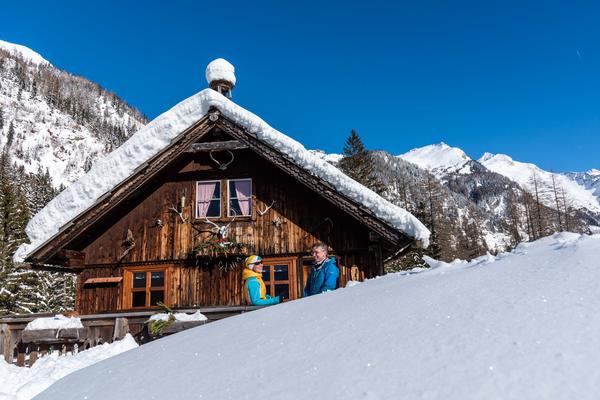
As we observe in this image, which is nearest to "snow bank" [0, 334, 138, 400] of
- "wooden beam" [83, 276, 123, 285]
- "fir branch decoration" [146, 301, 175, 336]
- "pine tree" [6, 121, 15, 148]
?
"fir branch decoration" [146, 301, 175, 336]

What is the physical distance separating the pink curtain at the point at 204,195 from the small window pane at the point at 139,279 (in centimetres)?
195

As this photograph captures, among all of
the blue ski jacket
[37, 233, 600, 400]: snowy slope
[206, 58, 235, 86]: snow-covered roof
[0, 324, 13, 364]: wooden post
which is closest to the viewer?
[37, 233, 600, 400]: snowy slope

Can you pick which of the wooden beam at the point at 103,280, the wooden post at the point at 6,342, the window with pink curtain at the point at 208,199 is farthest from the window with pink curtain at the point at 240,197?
the wooden post at the point at 6,342

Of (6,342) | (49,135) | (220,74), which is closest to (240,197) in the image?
(220,74)

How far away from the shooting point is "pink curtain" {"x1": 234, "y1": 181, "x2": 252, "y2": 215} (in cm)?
1071

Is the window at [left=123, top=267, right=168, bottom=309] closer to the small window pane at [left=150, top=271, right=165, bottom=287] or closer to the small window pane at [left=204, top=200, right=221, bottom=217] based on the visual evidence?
the small window pane at [left=150, top=271, right=165, bottom=287]

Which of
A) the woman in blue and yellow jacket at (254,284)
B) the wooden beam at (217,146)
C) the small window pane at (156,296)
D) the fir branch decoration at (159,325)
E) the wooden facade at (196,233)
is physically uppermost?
the wooden beam at (217,146)

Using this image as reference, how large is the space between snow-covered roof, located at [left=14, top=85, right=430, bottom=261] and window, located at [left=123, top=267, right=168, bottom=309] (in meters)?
2.06

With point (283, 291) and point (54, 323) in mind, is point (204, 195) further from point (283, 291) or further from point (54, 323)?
point (54, 323)

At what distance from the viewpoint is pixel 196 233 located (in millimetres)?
10562

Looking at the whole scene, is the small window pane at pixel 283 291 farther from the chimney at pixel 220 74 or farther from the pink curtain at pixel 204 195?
the chimney at pixel 220 74

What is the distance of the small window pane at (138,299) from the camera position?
33.9 ft

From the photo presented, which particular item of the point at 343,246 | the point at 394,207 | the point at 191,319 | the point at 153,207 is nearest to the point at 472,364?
the point at 191,319

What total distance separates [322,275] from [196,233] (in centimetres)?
570
